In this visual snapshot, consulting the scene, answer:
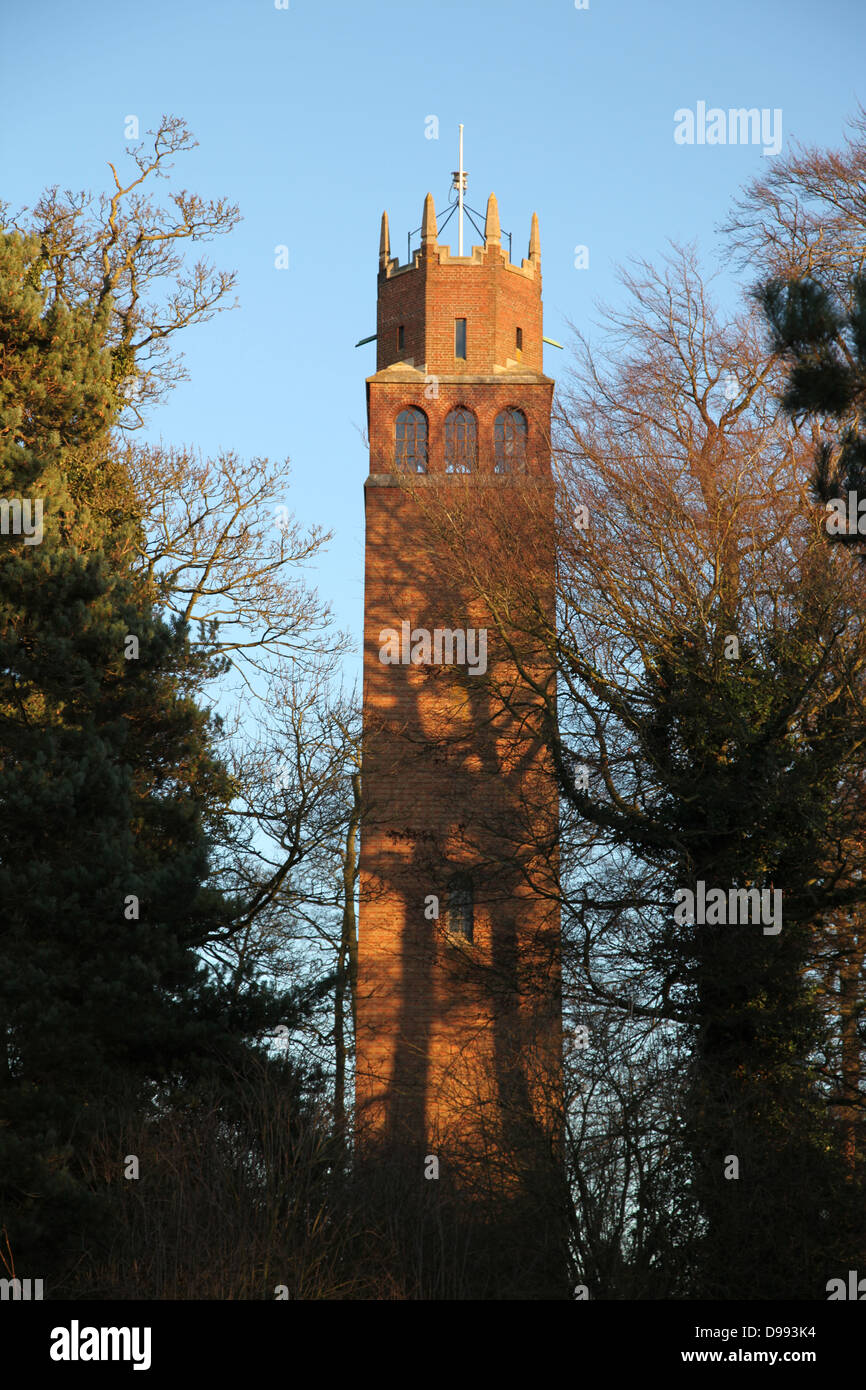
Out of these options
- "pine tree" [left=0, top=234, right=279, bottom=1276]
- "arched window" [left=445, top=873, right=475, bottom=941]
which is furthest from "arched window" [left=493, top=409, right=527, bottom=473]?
"pine tree" [left=0, top=234, right=279, bottom=1276]

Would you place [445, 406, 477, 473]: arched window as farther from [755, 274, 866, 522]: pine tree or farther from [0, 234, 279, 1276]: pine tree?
[755, 274, 866, 522]: pine tree

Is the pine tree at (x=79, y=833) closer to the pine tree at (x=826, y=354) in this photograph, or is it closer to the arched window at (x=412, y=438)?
the arched window at (x=412, y=438)

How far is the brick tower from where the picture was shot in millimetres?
19500

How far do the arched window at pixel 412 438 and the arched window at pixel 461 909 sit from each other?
8280 mm

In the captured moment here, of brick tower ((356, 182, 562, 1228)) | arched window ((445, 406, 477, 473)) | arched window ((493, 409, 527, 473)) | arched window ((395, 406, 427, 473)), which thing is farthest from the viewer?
arched window ((395, 406, 427, 473))

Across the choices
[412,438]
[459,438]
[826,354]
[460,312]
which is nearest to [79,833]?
[826,354]

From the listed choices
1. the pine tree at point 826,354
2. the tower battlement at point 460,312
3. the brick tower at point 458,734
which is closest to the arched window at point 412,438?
the brick tower at point 458,734

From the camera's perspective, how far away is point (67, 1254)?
1556 centimetres

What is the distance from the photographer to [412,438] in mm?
28516

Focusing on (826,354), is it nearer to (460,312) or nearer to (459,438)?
(459,438)

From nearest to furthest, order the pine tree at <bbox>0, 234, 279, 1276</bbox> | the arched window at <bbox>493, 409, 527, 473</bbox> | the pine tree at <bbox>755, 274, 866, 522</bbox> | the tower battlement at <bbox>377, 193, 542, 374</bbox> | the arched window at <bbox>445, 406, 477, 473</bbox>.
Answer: the pine tree at <bbox>755, 274, 866, 522</bbox>
the pine tree at <bbox>0, 234, 279, 1276</bbox>
the arched window at <bbox>493, 409, 527, 473</bbox>
the arched window at <bbox>445, 406, 477, 473</bbox>
the tower battlement at <bbox>377, 193, 542, 374</bbox>

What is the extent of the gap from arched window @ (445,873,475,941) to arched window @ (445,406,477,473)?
7.92 metres

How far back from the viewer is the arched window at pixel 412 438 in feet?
93.0
